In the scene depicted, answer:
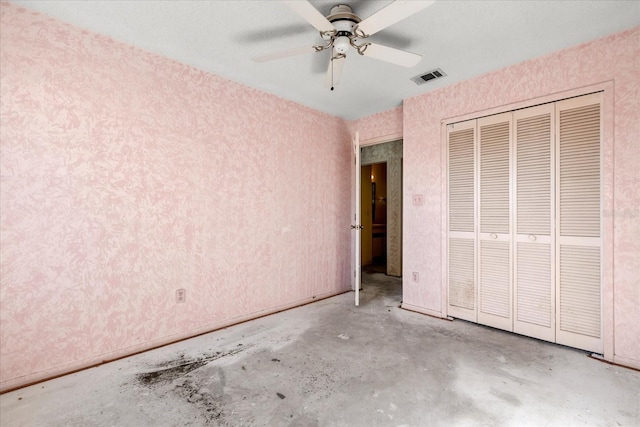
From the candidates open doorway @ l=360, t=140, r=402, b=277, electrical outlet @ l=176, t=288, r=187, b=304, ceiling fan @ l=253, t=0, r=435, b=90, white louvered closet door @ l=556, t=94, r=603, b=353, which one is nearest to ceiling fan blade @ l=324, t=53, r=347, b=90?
ceiling fan @ l=253, t=0, r=435, b=90

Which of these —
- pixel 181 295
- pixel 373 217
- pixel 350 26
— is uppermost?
pixel 350 26

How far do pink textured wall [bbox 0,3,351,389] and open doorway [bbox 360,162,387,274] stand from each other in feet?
10.1

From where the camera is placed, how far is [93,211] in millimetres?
2215

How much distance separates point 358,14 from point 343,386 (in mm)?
2592

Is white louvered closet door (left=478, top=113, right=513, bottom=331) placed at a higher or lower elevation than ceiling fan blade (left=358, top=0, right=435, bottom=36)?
lower

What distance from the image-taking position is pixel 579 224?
7.99 feet

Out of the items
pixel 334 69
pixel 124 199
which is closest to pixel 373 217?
pixel 334 69

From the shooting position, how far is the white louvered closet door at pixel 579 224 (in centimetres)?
236

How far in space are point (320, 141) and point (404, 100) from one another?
3.92 feet

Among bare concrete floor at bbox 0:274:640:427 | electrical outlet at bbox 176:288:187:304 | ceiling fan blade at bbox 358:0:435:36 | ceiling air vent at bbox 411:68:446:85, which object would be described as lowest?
bare concrete floor at bbox 0:274:640:427

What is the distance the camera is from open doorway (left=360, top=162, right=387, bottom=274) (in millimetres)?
6363

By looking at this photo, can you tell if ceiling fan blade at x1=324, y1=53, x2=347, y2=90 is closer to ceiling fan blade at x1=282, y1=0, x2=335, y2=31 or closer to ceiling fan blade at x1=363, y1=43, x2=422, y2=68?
ceiling fan blade at x1=363, y1=43, x2=422, y2=68

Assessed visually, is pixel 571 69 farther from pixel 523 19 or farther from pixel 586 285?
pixel 586 285

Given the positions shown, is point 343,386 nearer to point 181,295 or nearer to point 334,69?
point 181,295
